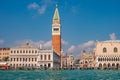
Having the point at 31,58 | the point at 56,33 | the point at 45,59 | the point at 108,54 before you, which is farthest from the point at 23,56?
the point at 108,54

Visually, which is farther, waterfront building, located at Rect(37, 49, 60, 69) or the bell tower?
the bell tower

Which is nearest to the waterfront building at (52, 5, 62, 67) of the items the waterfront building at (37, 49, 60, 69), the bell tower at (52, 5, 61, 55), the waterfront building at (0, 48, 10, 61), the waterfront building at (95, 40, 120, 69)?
the bell tower at (52, 5, 61, 55)

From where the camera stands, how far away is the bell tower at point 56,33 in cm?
12112

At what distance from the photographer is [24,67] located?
105188 millimetres

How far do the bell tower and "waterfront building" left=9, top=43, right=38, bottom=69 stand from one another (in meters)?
12.2

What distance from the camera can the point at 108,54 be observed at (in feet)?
378

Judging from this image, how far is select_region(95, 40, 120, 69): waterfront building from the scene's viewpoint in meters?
115

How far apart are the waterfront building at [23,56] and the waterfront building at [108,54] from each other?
21.8 meters

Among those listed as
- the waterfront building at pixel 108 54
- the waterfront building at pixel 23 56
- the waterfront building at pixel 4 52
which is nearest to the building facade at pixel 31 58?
the waterfront building at pixel 23 56

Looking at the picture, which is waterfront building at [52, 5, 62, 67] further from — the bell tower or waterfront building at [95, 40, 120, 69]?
waterfront building at [95, 40, 120, 69]

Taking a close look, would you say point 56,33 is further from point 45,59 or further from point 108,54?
point 108,54

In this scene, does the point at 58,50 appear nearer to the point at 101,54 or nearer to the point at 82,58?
the point at 101,54

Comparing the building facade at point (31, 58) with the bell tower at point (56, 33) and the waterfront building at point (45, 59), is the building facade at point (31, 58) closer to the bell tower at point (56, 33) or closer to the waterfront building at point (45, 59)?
the waterfront building at point (45, 59)

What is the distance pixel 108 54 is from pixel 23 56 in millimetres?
28517
